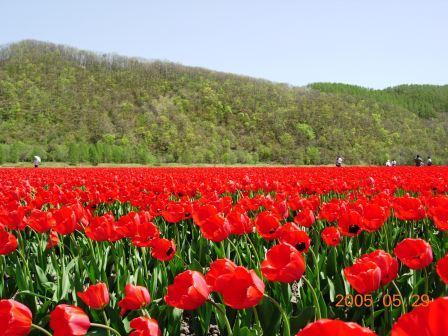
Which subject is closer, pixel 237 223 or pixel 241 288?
pixel 241 288

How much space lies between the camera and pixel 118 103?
63.3 meters

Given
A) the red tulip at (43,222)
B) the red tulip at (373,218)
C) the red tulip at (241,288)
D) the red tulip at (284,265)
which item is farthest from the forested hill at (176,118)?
the red tulip at (241,288)

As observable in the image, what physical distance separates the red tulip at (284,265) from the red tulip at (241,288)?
0.34 meters

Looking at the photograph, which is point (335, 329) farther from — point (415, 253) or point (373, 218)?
point (373, 218)

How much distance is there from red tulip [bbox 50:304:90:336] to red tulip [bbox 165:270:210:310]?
0.99 ft

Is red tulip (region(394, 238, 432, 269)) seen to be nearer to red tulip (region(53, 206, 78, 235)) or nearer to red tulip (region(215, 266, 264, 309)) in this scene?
red tulip (region(215, 266, 264, 309))

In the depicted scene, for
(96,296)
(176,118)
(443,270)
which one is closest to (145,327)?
(96,296)

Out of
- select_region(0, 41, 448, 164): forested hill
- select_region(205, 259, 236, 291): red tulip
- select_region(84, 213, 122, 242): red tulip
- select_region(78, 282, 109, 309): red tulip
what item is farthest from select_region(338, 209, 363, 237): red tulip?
select_region(0, 41, 448, 164): forested hill

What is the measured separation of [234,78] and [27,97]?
36.0 meters

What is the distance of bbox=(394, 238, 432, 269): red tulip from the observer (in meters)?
2.15

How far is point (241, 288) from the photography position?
1.59 meters

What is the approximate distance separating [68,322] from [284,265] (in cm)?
88

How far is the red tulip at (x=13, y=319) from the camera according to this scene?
1483mm

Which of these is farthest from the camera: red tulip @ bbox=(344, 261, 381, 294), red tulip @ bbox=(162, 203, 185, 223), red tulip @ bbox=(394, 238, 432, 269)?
red tulip @ bbox=(162, 203, 185, 223)
